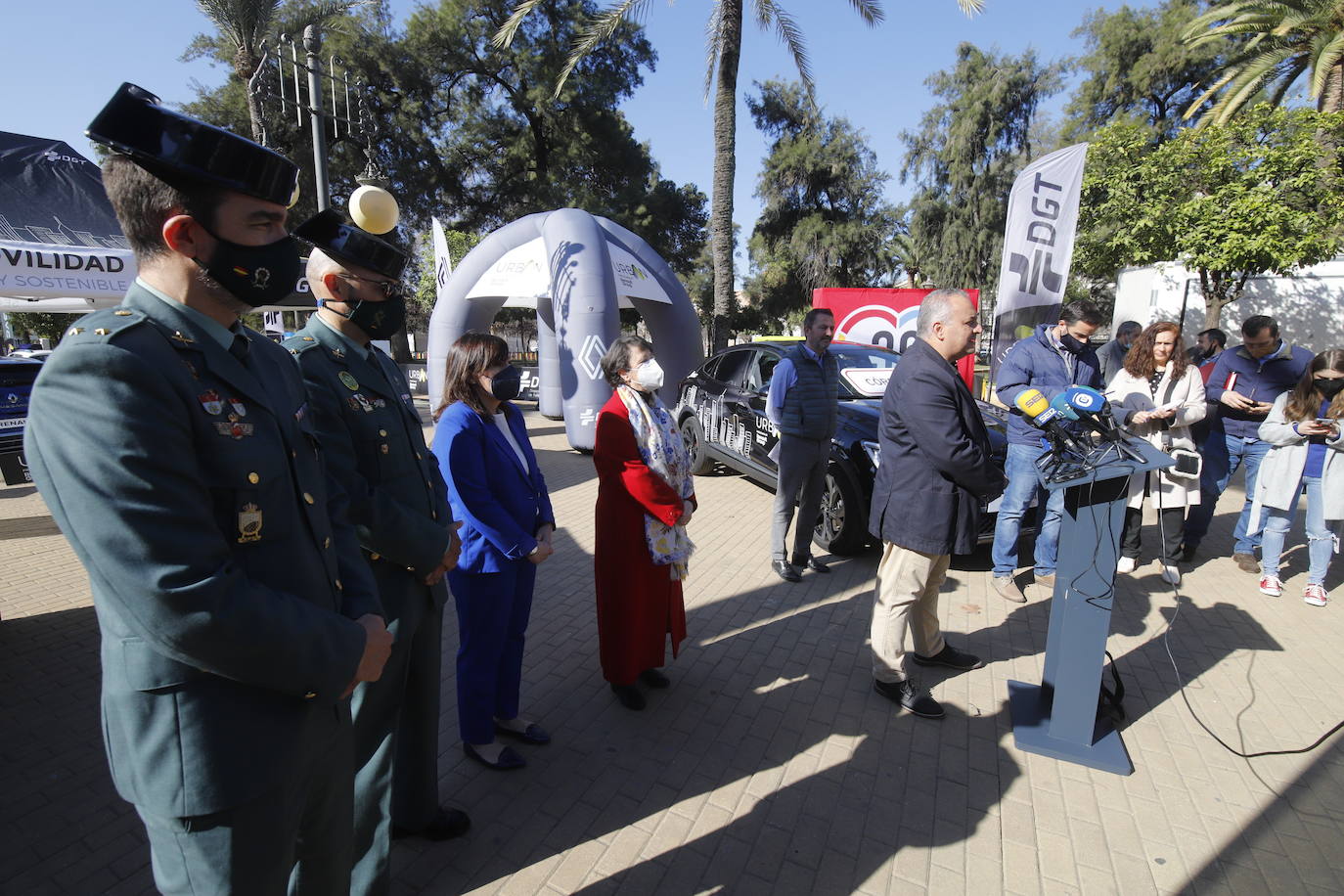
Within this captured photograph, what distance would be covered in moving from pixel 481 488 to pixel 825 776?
1873 mm

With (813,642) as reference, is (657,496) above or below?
above

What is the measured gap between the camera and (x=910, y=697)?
327cm

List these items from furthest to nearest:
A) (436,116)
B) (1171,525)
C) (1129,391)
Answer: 1. (436,116)
2. (1171,525)
3. (1129,391)

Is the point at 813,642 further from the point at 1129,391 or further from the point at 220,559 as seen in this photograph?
the point at 220,559

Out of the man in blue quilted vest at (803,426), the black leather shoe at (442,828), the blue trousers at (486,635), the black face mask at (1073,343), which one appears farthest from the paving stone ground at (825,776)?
the black face mask at (1073,343)

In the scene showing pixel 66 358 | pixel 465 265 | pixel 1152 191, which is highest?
pixel 1152 191

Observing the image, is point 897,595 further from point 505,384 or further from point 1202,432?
point 1202,432

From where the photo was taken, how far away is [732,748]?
300cm

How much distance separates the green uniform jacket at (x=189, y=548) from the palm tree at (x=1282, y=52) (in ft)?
65.1

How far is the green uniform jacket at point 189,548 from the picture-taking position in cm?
102

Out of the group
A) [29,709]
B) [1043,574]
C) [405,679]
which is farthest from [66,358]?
[1043,574]

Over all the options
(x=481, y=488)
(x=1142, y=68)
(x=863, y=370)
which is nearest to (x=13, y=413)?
(x=481, y=488)

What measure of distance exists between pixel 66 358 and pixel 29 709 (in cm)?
340

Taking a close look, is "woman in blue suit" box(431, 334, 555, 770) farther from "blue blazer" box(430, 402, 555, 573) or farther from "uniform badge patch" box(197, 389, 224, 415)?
"uniform badge patch" box(197, 389, 224, 415)
